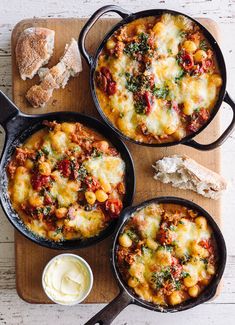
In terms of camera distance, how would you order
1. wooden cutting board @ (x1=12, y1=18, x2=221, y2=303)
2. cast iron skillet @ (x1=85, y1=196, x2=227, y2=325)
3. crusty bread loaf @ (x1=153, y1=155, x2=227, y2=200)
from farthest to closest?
wooden cutting board @ (x1=12, y1=18, x2=221, y2=303)
crusty bread loaf @ (x1=153, y1=155, x2=227, y2=200)
cast iron skillet @ (x1=85, y1=196, x2=227, y2=325)

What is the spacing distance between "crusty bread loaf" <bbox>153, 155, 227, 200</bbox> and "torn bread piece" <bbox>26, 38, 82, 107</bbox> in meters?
0.95

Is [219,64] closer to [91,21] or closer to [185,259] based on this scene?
[91,21]

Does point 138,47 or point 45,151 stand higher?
point 138,47

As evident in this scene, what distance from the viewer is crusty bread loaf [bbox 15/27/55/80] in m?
4.16

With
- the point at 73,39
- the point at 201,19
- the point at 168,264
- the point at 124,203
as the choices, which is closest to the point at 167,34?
the point at 201,19

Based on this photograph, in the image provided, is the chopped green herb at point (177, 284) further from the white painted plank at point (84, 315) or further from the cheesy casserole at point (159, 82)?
the cheesy casserole at point (159, 82)

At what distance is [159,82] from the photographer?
399 centimetres

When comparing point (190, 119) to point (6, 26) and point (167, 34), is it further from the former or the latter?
point (6, 26)

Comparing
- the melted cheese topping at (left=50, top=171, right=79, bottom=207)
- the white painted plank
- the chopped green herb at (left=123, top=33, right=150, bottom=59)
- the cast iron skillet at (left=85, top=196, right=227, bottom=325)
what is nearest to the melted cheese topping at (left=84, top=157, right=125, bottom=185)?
the melted cheese topping at (left=50, top=171, right=79, bottom=207)

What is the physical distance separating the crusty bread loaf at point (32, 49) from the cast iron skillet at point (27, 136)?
39 centimetres

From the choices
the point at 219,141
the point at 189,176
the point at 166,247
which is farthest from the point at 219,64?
the point at 166,247

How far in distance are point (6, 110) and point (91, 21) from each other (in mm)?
857

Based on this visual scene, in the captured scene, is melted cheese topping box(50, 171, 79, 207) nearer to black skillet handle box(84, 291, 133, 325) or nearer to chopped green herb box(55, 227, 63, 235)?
chopped green herb box(55, 227, 63, 235)

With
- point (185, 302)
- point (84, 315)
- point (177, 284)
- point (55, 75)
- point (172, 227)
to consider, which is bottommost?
point (84, 315)
